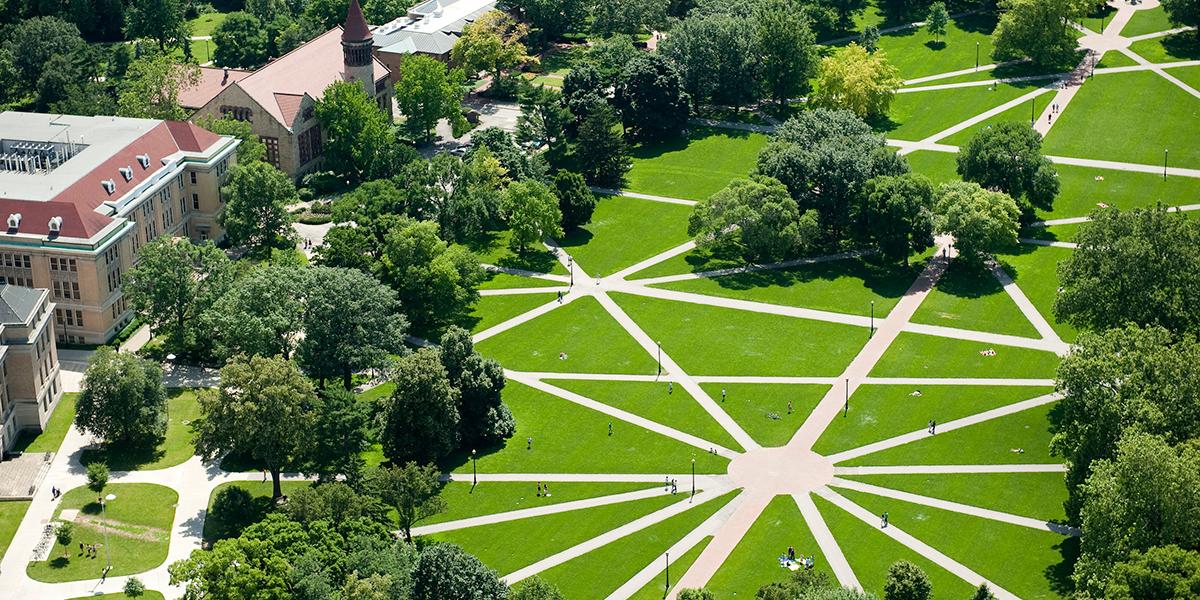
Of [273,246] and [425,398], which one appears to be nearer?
[425,398]

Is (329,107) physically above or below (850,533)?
above

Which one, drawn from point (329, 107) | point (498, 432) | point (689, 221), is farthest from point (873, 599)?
point (329, 107)

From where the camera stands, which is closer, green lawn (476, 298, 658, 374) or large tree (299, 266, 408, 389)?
large tree (299, 266, 408, 389)

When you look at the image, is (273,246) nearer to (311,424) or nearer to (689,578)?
(311,424)

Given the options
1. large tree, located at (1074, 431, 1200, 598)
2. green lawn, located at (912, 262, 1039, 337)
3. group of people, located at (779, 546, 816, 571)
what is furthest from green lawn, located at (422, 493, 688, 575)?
green lawn, located at (912, 262, 1039, 337)

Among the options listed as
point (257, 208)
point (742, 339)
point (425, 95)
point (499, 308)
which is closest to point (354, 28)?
point (425, 95)

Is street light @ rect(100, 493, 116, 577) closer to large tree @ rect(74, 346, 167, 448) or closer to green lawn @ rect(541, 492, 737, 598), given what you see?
large tree @ rect(74, 346, 167, 448)

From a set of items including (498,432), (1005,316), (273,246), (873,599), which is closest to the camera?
(873,599)

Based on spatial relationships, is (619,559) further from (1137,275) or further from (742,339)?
(1137,275)

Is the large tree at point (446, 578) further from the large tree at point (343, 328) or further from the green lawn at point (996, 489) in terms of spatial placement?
the green lawn at point (996, 489)
